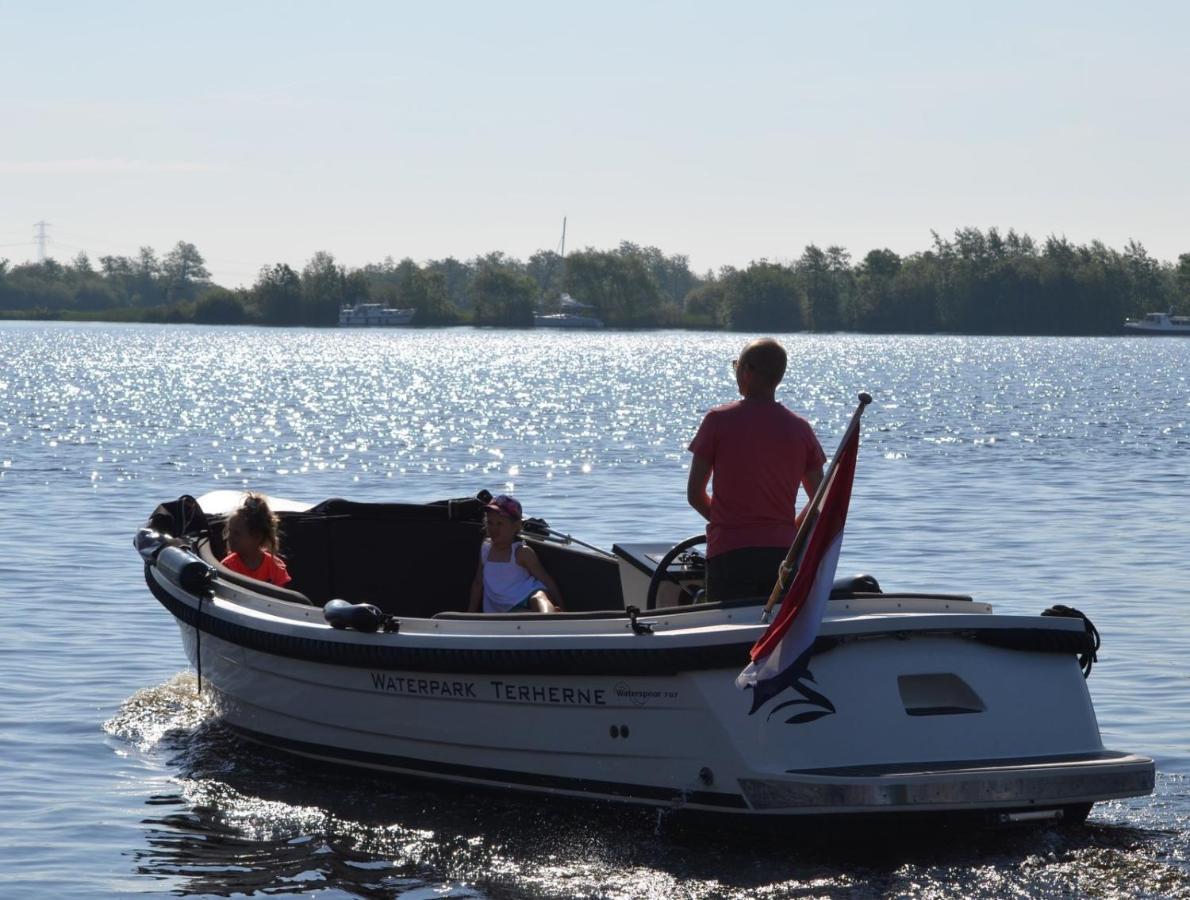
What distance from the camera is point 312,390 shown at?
63375 mm

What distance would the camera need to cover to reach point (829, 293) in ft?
554

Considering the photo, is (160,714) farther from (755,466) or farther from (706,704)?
(755,466)

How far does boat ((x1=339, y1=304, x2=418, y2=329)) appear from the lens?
184m

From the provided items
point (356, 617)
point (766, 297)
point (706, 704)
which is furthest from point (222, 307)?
point (706, 704)

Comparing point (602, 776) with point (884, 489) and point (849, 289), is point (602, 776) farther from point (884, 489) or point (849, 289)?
point (849, 289)

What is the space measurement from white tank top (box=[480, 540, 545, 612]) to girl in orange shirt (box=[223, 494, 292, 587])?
54.2 inches

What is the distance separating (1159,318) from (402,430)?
132267 millimetres

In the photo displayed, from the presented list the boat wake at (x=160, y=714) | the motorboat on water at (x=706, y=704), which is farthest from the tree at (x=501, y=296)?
the motorboat on water at (x=706, y=704)

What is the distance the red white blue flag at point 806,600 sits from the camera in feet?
22.8

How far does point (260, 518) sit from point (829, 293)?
529 ft

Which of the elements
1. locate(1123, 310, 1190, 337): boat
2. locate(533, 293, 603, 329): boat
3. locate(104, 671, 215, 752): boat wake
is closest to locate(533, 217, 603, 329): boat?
locate(533, 293, 603, 329): boat

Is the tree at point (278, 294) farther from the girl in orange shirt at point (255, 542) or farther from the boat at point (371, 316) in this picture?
the girl in orange shirt at point (255, 542)

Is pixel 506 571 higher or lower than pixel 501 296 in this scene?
lower

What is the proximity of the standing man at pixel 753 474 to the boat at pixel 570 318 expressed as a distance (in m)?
176
